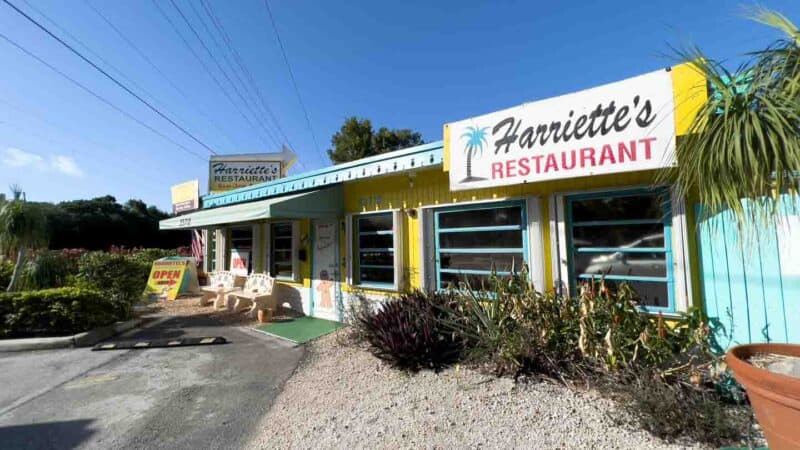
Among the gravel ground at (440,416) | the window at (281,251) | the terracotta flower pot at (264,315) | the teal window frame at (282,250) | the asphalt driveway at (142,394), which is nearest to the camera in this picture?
the gravel ground at (440,416)

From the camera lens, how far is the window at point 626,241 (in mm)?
3879

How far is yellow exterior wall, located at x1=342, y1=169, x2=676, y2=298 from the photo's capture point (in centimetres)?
420

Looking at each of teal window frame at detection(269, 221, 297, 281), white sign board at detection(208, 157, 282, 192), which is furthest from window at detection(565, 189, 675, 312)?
white sign board at detection(208, 157, 282, 192)

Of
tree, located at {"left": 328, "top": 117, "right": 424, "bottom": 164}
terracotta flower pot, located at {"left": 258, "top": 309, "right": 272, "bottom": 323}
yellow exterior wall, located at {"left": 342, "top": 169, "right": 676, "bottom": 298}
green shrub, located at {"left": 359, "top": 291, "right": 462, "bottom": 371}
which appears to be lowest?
terracotta flower pot, located at {"left": 258, "top": 309, "right": 272, "bottom": 323}

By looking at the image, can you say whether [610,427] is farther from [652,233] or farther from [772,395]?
[652,233]

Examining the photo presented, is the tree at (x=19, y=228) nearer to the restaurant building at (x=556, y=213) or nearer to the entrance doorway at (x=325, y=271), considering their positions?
the restaurant building at (x=556, y=213)

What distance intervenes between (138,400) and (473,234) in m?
4.83

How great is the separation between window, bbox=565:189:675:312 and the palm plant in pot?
160 cm

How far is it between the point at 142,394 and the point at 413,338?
332 cm

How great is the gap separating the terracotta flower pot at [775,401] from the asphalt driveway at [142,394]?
12.7 feet

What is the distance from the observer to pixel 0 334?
6.29 m

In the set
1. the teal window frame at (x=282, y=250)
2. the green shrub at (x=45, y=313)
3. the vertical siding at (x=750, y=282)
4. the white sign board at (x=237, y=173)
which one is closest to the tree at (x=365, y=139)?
the white sign board at (x=237, y=173)

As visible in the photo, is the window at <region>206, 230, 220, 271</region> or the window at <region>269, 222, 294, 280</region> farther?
the window at <region>206, 230, 220, 271</region>

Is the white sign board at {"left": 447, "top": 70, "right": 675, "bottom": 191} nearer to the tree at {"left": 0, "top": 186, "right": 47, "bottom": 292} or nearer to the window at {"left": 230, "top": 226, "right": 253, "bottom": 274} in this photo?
the window at {"left": 230, "top": 226, "right": 253, "bottom": 274}
